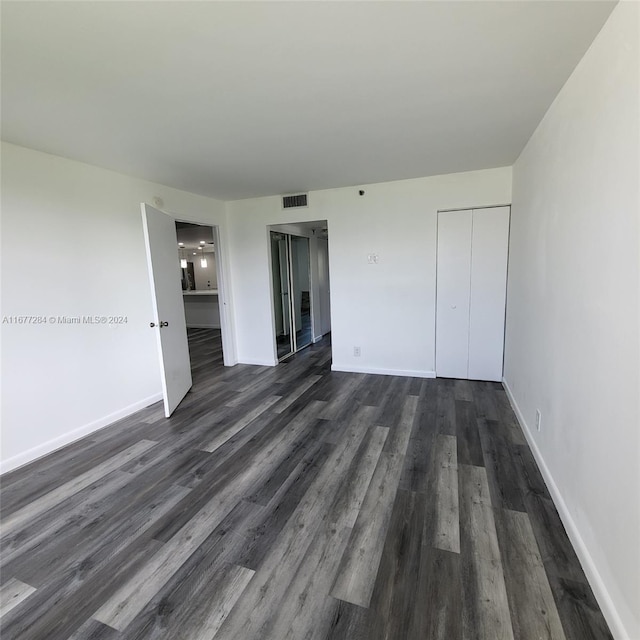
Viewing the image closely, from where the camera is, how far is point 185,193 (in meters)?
4.16

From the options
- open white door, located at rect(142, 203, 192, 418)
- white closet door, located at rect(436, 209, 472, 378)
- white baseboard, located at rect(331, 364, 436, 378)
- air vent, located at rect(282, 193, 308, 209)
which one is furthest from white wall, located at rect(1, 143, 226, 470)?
white closet door, located at rect(436, 209, 472, 378)

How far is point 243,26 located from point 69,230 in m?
2.44

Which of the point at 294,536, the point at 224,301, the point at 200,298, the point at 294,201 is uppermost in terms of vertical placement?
the point at 294,201

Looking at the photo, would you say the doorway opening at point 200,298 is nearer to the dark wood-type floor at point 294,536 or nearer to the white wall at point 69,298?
the white wall at point 69,298

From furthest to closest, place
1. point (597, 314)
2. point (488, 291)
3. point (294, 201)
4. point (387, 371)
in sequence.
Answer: point (294, 201) < point (387, 371) < point (488, 291) < point (597, 314)

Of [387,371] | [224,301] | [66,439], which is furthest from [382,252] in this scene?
[66,439]

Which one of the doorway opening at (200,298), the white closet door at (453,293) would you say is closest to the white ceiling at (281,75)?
the white closet door at (453,293)

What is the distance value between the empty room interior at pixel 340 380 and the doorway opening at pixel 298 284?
1.43 meters

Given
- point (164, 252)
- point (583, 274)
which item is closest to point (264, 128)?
point (164, 252)

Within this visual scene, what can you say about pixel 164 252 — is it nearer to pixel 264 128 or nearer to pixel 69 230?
pixel 69 230

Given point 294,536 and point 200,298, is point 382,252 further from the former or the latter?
point 200,298

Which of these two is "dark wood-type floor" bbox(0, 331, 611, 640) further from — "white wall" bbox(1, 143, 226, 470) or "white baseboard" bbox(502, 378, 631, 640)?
"white wall" bbox(1, 143, 226, 470)

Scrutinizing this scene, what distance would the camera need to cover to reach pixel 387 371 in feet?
14.3

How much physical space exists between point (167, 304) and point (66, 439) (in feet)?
4.88
